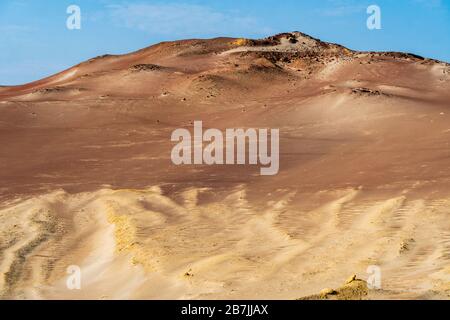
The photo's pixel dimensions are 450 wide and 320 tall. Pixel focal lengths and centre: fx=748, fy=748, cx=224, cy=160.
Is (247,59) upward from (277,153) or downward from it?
upward

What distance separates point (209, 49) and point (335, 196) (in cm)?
2538

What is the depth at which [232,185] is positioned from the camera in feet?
54.7

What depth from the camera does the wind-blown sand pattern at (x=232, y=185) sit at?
966cm

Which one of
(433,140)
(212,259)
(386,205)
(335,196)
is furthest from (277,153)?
(212,259)

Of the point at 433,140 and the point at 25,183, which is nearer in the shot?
the point at 25,183

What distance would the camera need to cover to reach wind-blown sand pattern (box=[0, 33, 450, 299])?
31.7ft

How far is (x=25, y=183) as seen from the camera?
1817 cm

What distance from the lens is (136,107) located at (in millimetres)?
29328

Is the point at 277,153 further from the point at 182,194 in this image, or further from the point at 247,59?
the point at 247,59
